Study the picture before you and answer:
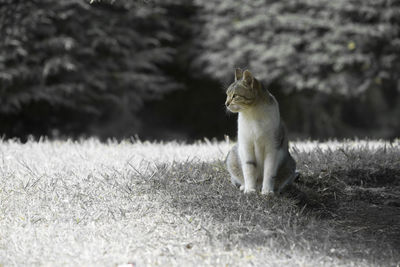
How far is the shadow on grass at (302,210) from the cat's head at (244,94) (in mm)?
833

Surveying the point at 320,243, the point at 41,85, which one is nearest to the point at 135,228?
the point at 320,243

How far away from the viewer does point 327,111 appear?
14492 mm

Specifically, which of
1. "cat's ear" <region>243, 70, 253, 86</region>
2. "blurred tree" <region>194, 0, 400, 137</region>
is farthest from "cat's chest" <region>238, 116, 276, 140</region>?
"blurred tree" <region>194, 0, 400, 137</region>

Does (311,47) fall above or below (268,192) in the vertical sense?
above

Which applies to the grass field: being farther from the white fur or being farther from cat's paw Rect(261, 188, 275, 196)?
the white fur

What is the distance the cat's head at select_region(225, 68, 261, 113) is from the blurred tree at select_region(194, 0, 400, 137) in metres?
7.59

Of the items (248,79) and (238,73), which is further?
(238,73)

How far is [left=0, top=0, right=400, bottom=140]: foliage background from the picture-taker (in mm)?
11086

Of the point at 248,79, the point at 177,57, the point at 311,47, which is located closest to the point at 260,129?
the point at 248,79

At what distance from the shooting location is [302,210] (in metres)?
4.54

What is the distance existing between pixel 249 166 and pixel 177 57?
9.72 metres

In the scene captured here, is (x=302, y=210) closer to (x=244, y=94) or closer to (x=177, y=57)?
(x=244, y=94)

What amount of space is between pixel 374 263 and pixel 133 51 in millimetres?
9648

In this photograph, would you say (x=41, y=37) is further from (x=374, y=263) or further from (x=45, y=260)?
(x=374, y=263)
